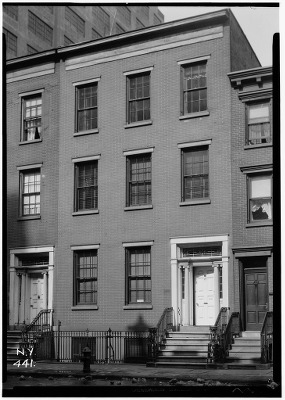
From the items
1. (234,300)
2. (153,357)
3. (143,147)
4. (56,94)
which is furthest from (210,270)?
(56,94)

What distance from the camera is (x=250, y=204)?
2033 centimetres

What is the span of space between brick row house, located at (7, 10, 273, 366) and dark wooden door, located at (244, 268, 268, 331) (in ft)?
0.14

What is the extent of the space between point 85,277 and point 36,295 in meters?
1.63

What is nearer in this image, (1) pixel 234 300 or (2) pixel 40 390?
(2) pixel 40 390

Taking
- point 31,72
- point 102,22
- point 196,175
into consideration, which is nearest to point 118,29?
point 102,22

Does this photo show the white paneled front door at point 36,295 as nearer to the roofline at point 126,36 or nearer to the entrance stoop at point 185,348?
the entrance stoop at point 185,348

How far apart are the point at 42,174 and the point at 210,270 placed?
6.20 m

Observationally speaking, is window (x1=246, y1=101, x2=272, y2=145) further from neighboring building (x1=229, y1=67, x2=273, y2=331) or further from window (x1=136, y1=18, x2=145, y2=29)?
window (x1=136, y1=18, x2=145, y2=29)

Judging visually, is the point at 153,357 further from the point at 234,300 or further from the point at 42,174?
the point at 42,174

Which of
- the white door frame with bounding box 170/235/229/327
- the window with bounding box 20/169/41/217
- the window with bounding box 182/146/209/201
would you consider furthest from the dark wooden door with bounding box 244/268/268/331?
the window with bounding box 20/169/41/217

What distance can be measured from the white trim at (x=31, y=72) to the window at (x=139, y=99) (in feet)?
9.18

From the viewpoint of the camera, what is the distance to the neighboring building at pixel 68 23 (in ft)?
71.1

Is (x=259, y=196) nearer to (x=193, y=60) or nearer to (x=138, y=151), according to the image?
(x=138, y=151)

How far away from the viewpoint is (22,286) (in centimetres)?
2084
